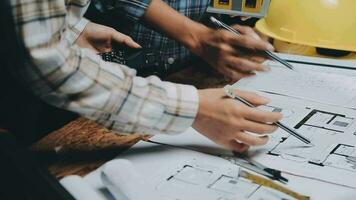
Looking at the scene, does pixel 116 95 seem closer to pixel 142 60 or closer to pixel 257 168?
pixel 257 168

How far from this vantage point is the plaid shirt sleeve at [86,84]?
64cm

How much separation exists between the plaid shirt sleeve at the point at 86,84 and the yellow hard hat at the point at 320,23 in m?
0.50

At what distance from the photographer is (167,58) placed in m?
1.36

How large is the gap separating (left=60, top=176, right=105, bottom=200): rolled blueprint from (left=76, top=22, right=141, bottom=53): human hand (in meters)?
0.45

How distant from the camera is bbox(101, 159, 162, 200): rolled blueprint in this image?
71cm

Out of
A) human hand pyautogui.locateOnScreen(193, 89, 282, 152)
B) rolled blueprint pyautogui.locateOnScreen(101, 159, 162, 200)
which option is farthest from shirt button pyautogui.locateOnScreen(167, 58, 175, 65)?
rolled blueprint pyautogui.locateOnScreen(101, 159, 162, 200)

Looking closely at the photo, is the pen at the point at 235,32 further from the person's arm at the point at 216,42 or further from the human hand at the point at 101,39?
the human hand at the point at 101,39

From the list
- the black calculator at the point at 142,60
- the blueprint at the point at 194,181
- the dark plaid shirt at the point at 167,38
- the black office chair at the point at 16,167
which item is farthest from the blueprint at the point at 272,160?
the dark plaid shirt at the point at 167,38

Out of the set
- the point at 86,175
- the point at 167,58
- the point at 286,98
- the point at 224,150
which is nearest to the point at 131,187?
the point at 86,175

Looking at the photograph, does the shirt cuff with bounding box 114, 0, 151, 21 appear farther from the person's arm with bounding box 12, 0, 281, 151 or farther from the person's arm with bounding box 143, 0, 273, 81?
the person's arm with bounding box 12, 0, 281, 151

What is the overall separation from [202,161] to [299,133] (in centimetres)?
19

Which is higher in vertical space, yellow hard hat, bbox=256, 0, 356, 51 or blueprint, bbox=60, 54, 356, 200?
yellow hard hat, bbox=256, 0, 356, 51

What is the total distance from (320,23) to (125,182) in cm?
69

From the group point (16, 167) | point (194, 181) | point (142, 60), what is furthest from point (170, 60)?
point (16, 167)
